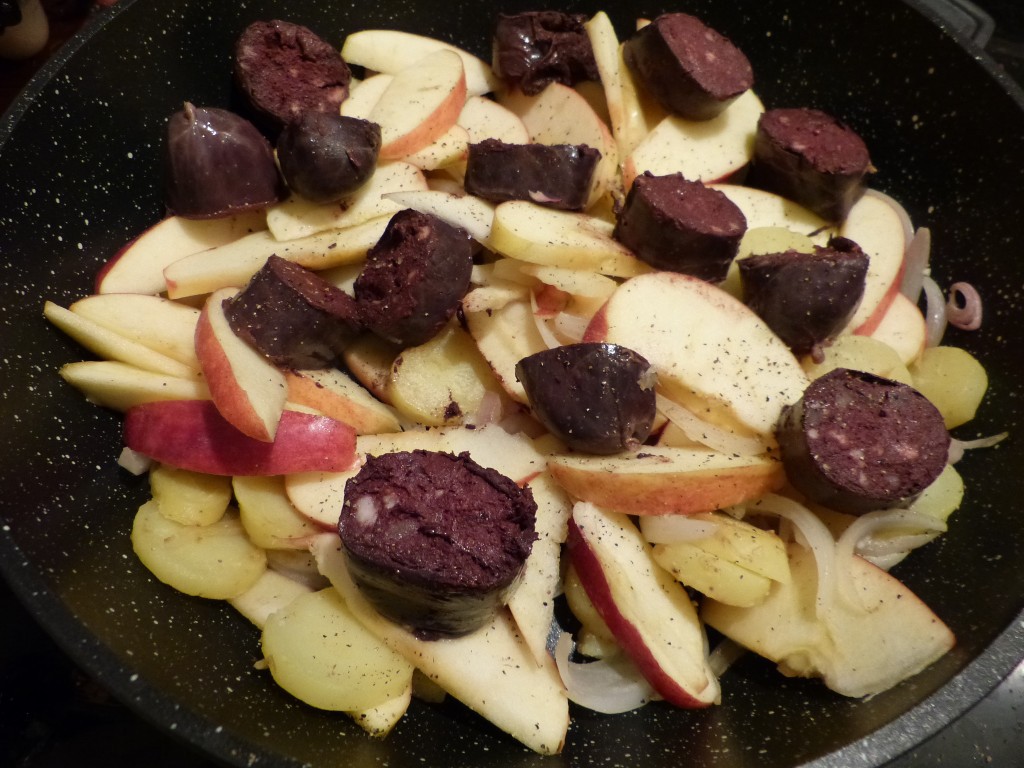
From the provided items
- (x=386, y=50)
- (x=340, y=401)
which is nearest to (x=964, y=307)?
(x=340, y=401)

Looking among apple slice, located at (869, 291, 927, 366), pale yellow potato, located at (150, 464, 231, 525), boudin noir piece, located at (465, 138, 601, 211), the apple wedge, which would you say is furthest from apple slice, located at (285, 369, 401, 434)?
apple slice, located at (869, 291, 927, 366)

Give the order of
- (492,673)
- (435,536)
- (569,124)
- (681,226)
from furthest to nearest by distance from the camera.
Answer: (569,124) → (681,226) → (492,673) → (435,536)

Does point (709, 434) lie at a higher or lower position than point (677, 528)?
higher

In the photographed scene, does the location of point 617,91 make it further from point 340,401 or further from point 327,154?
point 340,401

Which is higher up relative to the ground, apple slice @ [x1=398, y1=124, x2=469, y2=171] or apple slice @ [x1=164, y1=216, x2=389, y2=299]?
apple slice @ [x1=398, y1=124, x2=469, y2=171]

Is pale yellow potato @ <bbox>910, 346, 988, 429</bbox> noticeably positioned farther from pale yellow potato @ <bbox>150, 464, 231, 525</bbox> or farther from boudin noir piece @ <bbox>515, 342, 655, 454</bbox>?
pale yellow potato @ <bbox>150, 464, 231, 525</bbox>
